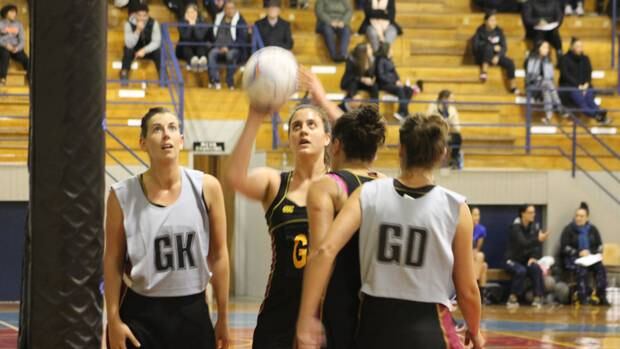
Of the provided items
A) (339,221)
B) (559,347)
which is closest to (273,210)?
(339,221)

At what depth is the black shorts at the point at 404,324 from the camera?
491 cm

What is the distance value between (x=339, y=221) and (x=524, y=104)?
15.9 m

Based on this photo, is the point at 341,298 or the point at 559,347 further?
the point at 559,347

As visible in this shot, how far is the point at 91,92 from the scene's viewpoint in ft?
16.5

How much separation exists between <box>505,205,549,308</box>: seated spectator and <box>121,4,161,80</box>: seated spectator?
611cm

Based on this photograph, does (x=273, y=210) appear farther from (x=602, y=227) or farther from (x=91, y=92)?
(x=602, y=227)

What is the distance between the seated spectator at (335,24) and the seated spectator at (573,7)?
15.0 ft

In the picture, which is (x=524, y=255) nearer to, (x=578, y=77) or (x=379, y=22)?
(x=578, y=77)

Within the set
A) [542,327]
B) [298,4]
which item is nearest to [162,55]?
[298,4]

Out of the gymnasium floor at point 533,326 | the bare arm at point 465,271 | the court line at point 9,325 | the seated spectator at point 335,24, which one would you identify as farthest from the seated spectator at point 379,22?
the bare arm at point 465,271

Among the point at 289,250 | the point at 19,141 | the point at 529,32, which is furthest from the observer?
the point at 529,32

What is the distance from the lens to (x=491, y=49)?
21.5 m

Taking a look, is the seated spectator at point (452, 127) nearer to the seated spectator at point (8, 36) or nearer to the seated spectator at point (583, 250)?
the seated spectator at point (583, 250)

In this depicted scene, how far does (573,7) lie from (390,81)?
17.3 feet
